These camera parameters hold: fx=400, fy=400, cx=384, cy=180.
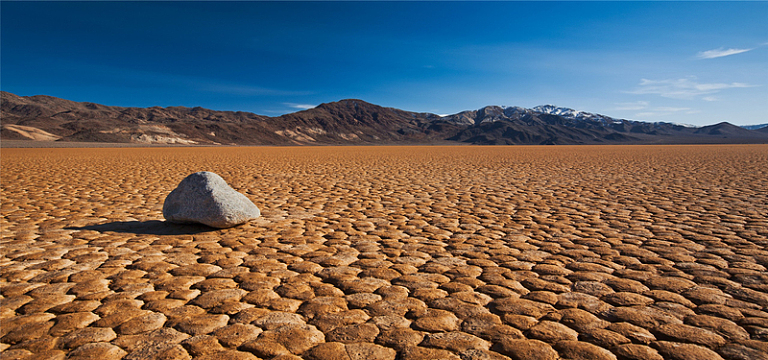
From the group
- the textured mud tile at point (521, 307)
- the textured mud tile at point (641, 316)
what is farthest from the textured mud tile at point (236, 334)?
the textured mud tile at point (641, 316)

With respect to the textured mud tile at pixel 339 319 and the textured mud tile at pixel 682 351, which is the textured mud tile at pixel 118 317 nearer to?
the textured mud tile at pixel 339 319

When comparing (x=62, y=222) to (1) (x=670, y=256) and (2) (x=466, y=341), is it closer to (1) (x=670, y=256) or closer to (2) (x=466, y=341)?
(2) (x=466, y=341)

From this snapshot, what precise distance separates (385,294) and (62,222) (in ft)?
14.0

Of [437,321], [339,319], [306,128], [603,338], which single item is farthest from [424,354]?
[306,128]

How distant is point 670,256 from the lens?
3.26m

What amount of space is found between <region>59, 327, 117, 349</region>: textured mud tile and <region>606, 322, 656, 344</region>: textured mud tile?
→ 2498 mm

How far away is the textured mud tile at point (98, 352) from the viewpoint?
5.87 ft

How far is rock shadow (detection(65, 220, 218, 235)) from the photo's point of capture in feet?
13.5

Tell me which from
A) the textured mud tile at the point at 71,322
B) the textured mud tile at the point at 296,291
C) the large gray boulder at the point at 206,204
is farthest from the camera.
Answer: the large gray boulder at the point at 206,204

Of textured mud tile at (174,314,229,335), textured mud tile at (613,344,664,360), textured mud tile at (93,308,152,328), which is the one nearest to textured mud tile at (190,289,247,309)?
textured mud tile at (174,314,229,335)

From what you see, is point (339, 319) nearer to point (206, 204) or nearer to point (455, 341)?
point (455, 341)

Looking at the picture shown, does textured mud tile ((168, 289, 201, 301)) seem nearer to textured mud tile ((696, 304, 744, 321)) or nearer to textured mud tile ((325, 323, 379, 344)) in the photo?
textured mud tile ((325, 323, 379, 344))

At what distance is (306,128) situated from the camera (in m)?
132

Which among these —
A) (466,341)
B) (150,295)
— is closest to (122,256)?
(150,295)
